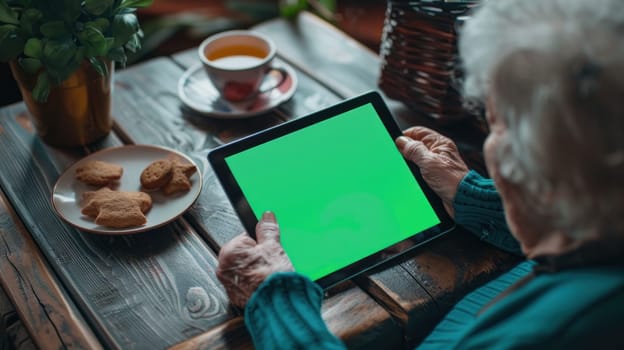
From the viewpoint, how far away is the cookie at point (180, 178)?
42.8 inches

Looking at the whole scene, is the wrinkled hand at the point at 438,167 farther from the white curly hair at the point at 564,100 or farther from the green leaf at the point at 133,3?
the green leaf at the point at 133,3

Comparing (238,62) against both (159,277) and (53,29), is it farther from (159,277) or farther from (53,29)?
(159,277)

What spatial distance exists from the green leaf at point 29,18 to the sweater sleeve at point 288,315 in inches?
22.7

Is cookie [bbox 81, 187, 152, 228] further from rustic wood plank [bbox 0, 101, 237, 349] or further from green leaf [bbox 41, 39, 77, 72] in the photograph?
green leaf [bbox 41, 39, 77, 72]

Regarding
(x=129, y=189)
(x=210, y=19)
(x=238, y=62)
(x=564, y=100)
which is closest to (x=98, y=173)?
(x=129, y=189)

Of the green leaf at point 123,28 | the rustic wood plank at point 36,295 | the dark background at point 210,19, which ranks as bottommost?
the dark background at point 210,19

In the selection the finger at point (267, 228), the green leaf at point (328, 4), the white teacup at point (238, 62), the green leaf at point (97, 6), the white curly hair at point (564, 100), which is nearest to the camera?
the white curly hair at point (564, 100)

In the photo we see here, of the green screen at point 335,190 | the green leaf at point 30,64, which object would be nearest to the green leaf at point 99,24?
the green leaf at point 30,64

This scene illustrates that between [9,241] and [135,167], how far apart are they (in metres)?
0.24

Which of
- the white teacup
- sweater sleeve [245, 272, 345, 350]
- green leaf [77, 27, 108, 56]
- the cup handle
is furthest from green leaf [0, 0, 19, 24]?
sweater sleeve [245, 272, 345, 350]

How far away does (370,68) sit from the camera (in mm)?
1499

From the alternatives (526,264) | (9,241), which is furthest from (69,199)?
(526,264)

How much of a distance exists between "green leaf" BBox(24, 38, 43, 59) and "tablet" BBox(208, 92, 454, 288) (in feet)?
1.17

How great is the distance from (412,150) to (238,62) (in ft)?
1.56
